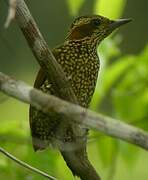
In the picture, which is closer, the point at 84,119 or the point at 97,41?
the point at 84,119

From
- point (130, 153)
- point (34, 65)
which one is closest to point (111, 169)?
point (130, 153)

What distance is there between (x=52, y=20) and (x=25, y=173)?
5.52 meters

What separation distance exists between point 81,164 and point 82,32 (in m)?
0.81

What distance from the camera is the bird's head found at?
10.4 feet

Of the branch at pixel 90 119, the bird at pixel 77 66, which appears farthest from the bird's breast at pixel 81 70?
the branch at pixel 90 119

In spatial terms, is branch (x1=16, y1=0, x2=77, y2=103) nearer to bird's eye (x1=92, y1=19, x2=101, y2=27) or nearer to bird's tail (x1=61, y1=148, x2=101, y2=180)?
bird's tail (x1=61, y1=148, x2=101, y2=180)

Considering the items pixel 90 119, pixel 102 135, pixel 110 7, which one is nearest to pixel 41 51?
pixel 90 119

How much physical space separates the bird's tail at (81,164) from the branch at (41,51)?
0.28 metres

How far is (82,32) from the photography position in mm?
3219

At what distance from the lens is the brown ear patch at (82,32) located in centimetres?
321

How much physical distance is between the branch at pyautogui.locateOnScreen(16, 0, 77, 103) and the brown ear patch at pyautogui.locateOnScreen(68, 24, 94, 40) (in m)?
0.96

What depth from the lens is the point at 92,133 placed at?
10.3 feet

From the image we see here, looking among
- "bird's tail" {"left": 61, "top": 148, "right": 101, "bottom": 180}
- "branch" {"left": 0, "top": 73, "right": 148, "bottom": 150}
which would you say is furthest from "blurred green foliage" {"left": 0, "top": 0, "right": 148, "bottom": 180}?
"branch" {"left": 0, "top": 73, "right": 148, "bottom": 150}

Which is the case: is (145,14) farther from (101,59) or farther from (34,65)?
(101,59)
